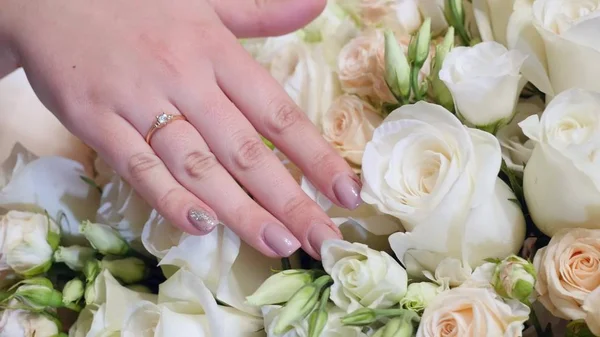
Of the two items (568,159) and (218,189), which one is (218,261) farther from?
(568,159)

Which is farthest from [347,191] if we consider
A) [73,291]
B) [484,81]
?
[73,291]

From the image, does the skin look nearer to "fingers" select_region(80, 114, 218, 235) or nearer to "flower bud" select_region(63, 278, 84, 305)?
"fingers" select_region(80, 114, 218, 235)

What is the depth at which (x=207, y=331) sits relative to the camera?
1.89ft

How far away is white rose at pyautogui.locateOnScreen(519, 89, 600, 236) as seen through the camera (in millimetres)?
460

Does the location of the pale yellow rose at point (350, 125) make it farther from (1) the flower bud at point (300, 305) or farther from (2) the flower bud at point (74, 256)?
(2) the flower bud at point (74, 256)

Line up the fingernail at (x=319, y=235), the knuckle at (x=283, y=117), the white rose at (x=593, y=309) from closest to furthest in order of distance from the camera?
the white rose at (x=593, y=309) < the fingernail at (x=319, y=235) < the knuckle at (x=283, y=117)

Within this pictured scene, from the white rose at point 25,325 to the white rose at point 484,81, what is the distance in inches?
18.2

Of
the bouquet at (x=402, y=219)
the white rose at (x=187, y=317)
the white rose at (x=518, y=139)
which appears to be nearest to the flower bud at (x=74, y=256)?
the bouquet at (x=402, y=219)

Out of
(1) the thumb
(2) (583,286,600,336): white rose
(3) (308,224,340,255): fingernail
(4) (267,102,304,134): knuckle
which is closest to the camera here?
(2) (583,286,600,336): white rose

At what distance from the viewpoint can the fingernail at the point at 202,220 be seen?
0.58m

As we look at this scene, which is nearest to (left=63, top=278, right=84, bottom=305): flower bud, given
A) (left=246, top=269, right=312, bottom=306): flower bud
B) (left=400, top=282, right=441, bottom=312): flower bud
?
(left=246, top=269, right=312, bottom=306): flower bud

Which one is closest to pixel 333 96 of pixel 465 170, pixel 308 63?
pixel 308 63

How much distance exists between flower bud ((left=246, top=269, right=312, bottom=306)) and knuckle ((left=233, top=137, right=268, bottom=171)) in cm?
15

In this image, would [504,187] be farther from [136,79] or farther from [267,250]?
[136,79]
